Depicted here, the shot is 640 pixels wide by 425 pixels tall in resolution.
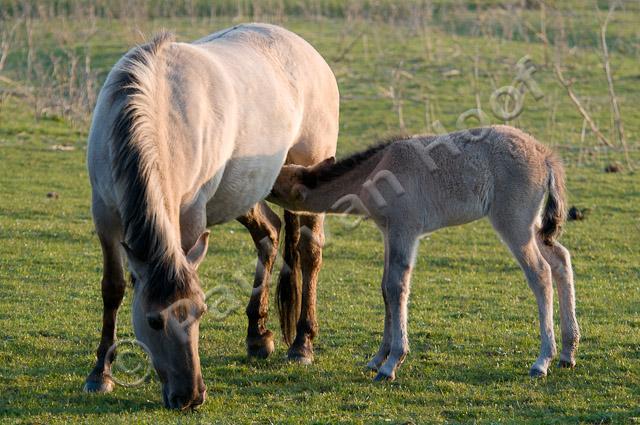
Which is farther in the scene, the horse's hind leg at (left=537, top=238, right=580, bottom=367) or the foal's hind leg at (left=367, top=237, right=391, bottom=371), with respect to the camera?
Result: the horse's hind leg at (left=537, top=238, right=580, bottom=367)

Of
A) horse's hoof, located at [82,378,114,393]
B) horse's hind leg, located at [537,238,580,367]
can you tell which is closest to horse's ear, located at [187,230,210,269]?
horse's hoof, located at [82,378,114,393]

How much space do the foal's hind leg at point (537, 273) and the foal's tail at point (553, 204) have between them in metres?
0.15

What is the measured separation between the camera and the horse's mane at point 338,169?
7.36 meters

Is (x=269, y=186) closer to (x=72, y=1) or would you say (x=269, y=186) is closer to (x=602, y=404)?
(x=602, y=404)

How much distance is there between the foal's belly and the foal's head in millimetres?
189

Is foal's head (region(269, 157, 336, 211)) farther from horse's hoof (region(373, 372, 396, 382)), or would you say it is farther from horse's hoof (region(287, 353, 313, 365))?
horse's hoof (region(373, 372, 396, 382))

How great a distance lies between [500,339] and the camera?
315 inches

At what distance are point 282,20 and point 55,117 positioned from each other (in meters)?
9.69

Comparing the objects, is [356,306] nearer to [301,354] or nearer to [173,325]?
[301,354]

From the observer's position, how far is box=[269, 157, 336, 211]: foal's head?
7391 mm

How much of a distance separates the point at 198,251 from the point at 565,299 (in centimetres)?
295

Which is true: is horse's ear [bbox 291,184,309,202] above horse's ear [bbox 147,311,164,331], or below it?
above

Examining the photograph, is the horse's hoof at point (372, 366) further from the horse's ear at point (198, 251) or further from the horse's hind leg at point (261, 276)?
the horse's ear at point (198, 251)

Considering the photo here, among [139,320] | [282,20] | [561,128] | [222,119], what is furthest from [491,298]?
[282,20]
